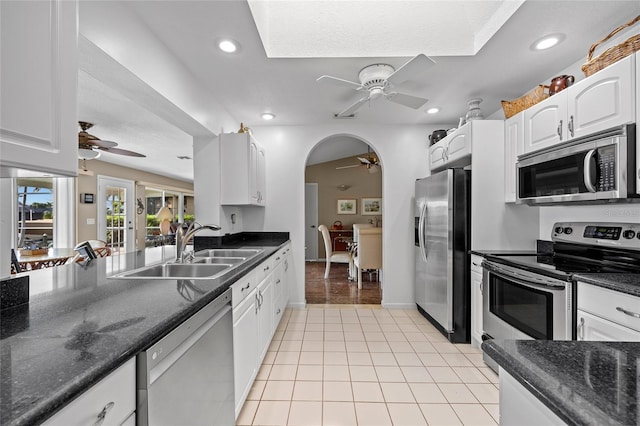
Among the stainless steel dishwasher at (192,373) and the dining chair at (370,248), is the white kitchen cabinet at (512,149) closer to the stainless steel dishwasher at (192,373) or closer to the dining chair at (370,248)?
the dining chair at (370,248)

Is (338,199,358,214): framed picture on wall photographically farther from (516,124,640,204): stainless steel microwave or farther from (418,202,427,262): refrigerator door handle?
(516,124,640,204): stainless steel microwave

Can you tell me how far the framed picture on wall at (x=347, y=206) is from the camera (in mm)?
7918

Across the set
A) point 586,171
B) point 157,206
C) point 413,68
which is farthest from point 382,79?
point 157,206

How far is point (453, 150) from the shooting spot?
300 cm

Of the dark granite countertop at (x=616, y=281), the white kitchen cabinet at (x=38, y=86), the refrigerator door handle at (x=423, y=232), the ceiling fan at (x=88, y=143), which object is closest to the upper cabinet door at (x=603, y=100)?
the dark granite countertop at (x=616, y=281)

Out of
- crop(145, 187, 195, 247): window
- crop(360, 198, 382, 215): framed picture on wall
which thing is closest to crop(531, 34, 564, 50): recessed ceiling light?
crop(360, 198, 382, 215): framed picture on wall

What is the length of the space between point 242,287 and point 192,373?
0.64 meters

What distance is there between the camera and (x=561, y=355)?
63cm

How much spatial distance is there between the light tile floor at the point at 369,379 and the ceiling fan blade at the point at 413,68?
2167mm

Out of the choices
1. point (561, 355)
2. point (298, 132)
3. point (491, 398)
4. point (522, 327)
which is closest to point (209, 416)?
point (561, 355)

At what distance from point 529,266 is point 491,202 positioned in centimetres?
90

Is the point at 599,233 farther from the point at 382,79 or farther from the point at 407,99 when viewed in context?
the point at 382,79

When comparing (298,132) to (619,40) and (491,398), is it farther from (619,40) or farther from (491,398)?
(491,398)

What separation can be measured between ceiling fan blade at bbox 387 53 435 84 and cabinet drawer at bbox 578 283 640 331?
1.54m
